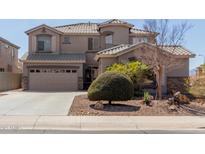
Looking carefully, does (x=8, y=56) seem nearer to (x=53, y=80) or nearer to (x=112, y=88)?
(x=53, y=80)

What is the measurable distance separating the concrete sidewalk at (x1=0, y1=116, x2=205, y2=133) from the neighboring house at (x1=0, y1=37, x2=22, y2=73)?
1015 inches

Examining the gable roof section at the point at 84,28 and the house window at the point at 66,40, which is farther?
the house window at the point at 66,40

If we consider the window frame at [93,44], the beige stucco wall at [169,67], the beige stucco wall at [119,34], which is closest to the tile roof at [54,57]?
the window frame at [93,44]

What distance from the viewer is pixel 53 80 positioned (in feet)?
111

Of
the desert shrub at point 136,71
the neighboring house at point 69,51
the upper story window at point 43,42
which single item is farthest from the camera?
the upper story window at point 43,42

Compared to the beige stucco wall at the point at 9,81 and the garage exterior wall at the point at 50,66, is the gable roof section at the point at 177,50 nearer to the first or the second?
the garage exterior wall at the point at 50,66

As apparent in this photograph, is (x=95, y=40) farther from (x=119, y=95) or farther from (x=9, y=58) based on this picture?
(x=119, y=95)

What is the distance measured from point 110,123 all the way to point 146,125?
1.39 m

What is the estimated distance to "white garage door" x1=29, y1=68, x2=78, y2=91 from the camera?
33812 mm

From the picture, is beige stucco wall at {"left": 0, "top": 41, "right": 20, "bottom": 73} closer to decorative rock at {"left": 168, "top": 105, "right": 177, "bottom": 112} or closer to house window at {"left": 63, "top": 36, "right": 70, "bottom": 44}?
house window at {"left": 63, "top": 36, "right": 70, "bottom": 44}

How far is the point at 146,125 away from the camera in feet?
43.1

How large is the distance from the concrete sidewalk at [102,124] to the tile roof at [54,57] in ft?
65.0

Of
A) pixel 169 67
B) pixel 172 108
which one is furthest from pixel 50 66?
pixel 172 108

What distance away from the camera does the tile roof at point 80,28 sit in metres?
36.9
